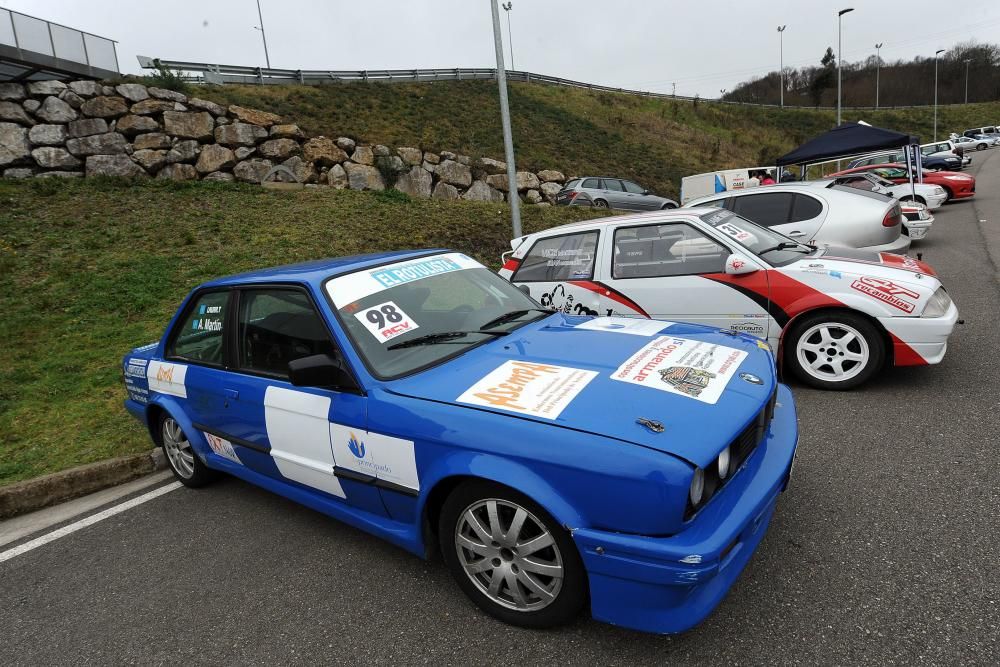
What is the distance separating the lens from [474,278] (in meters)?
3.55

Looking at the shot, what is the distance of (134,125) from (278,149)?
3.75m

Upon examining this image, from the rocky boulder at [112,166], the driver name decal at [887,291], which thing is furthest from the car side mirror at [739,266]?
the rocky boulder at [112,166]

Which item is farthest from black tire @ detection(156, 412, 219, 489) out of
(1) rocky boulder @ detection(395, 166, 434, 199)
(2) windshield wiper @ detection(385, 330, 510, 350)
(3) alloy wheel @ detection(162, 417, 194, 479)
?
(1) rocky boulder @ detection(395, 166, 434, 199)

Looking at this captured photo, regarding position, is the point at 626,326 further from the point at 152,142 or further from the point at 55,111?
the point at 55,111

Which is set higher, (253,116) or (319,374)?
(253,116)

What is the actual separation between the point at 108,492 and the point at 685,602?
4.20 meters

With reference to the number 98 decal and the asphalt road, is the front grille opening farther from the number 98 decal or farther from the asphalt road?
the number 98 decal

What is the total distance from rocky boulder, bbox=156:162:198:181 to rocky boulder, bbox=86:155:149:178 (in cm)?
60

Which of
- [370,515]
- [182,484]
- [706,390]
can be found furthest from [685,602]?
[182,484]

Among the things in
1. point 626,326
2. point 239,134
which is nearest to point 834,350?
point 626,326

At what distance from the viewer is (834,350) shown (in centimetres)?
438

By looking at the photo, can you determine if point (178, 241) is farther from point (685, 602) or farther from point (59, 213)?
point (685, 602)

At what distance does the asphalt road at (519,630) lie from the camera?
7.01 feet

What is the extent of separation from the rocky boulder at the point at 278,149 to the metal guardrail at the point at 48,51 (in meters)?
4.32
